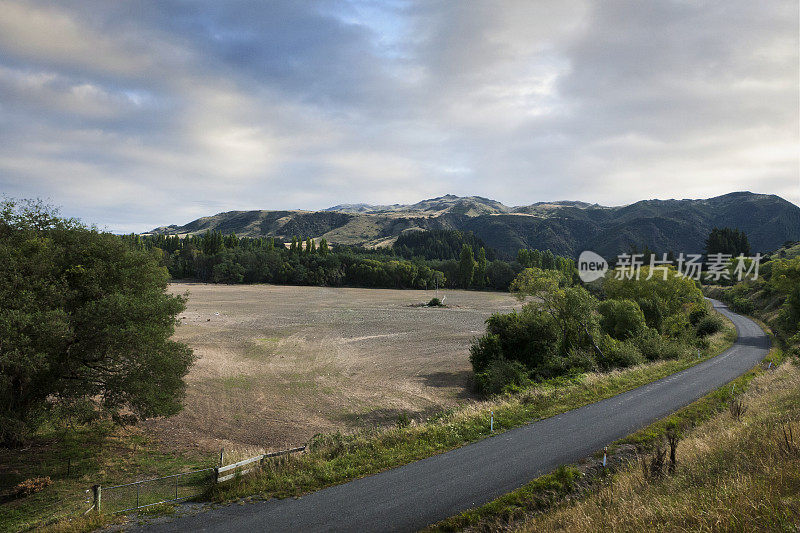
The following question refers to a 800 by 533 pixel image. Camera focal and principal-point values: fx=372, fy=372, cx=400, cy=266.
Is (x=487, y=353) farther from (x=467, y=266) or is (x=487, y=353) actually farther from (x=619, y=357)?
(x=467, y=266)

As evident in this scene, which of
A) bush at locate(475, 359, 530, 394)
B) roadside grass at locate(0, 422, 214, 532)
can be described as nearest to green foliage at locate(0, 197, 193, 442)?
roadside grass at locate(0, 422, 214, 532)

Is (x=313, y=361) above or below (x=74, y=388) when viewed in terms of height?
below

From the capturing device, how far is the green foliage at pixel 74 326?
1421cm

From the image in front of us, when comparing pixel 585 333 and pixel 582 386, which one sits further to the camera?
pixel 585 333

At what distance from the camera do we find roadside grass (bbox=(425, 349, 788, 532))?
902cm

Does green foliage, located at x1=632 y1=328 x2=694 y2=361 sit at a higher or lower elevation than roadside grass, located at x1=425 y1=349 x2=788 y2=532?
lower

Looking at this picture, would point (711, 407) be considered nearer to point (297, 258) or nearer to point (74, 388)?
point (74, 388)

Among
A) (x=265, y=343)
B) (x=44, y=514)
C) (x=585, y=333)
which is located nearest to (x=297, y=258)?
(x=265, y=343)

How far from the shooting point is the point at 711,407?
56.9 ft

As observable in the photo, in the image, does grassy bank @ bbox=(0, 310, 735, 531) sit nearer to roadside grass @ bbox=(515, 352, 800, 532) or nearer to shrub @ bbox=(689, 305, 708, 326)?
roadside grass @ bbox=(515, 352, 800, 532)

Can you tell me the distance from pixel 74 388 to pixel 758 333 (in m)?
64.6

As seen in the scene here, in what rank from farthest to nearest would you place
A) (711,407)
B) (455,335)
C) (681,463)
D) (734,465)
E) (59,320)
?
(455,335)
(711,407)
(59,320)
(681,463)
(734,465)

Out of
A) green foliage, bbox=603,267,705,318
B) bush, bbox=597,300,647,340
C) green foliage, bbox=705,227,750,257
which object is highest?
green foliage, bbox=705,227,750,257

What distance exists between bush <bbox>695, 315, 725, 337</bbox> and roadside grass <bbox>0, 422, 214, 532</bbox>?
53.1 metres
